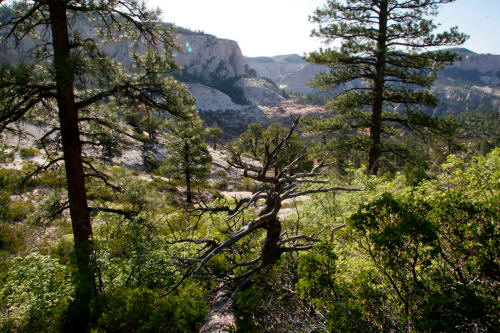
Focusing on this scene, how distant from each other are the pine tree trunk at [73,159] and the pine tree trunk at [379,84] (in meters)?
9.21

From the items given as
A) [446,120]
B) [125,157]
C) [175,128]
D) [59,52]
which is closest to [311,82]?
[446,120]

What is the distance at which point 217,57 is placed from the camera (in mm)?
171625

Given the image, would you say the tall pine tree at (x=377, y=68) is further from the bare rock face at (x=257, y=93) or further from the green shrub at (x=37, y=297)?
the bare rock face at (x=257, y=93)

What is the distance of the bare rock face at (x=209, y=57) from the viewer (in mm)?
164750

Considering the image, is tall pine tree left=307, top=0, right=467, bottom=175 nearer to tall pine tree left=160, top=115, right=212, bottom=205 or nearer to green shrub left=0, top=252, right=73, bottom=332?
green shrub left=0, top=252, right=73, bottom=332

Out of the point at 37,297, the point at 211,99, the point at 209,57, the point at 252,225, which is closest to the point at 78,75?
the point at 37,297

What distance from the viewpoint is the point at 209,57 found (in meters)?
170

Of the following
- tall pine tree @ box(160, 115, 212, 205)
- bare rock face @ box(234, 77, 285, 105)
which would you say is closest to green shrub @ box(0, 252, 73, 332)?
tall pine tree @ box(160, 115, 212, 205)

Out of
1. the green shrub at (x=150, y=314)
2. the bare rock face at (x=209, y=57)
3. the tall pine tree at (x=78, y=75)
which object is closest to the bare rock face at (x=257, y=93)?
the bare rock face at (x=209, y=57)

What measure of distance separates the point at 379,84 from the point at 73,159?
1065cm

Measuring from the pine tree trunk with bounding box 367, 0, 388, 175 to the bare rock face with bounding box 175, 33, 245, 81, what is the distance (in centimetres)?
16361

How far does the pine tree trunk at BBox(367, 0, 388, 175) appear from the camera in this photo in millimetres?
9773

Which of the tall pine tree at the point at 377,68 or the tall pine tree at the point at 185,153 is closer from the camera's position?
the tall pine tree at the point at 377,68

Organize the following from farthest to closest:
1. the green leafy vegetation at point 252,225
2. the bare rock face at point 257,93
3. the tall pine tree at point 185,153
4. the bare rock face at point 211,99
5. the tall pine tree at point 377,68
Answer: the bare rock face at point 257,93, the bare rock face at point 211,99, the tall pine tree at point 185,153, the tall pine tree at point 377,68, the green leafy vegetation at point 252,225
